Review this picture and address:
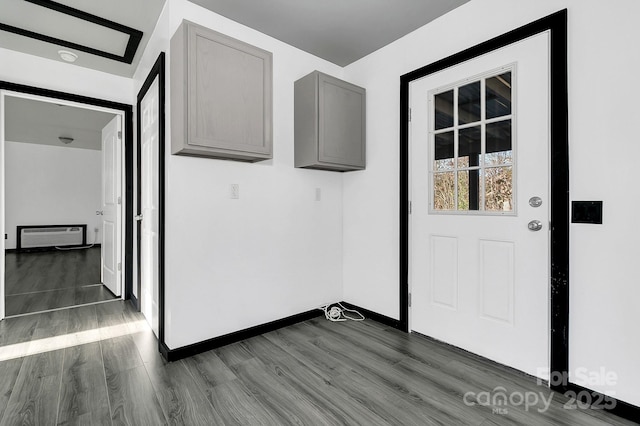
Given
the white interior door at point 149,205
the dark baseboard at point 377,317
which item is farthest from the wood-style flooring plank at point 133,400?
the dark baseboard at point 377,317

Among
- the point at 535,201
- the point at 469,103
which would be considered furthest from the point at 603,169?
the point at 469,103


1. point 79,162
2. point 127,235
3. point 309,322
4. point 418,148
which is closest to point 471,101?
point 418,148

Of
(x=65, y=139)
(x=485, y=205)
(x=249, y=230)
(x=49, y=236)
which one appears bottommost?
(x=49, y=236)

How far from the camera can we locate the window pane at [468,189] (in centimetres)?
214

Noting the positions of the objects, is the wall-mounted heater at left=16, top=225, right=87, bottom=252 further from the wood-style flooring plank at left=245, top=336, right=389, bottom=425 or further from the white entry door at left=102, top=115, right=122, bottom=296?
the wood-style flooring plank at left=245, top=336, right=389, bottom=425

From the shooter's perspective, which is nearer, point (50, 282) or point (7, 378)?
point (7, 378)

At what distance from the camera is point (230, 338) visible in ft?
7.64

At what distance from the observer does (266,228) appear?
8.39 feet

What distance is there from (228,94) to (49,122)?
478 centimetres

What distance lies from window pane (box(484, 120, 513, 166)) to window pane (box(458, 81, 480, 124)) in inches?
5.5

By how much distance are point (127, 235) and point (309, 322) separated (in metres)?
2.16

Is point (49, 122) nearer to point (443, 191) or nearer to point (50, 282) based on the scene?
point (50, 282)

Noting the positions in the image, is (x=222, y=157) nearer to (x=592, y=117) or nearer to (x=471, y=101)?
(x=471, y=101)

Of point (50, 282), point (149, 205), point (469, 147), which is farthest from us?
point (50, 282)
